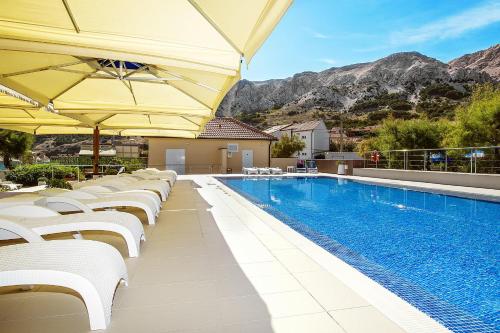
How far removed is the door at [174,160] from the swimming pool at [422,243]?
12471mm

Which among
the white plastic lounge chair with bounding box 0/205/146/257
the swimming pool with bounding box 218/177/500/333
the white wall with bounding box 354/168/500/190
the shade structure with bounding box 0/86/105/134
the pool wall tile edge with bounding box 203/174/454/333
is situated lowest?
the swimming pool with bounding box 218/177/500/333

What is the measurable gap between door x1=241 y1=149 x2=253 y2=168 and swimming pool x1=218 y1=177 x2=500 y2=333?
12919 millimetres

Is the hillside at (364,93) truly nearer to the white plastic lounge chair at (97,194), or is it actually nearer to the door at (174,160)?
the door at (174,160)

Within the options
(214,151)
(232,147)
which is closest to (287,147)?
(232,147)

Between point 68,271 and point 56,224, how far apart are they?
63.2 inches

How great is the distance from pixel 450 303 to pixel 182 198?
727cm

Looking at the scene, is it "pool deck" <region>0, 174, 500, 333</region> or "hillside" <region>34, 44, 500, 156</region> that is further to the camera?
"hillside" <region>34, 44, 500, 156</region>

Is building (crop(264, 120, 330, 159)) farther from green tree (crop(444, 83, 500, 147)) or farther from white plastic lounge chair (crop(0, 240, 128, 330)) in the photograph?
white plastic lounge chair (crop(0, 240, 128, 330))

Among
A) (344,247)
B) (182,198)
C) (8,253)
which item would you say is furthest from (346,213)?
(8,253)

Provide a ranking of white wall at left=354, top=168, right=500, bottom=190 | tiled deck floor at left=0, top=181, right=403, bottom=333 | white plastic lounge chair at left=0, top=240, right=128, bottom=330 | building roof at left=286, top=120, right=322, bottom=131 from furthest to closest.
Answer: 1. building roof at left=286, top=120, right=322, bottom=131
2. white wall at left=354, top=168, right=500, bottom=190
3. tiled deck floor at left=0, top=181, right=403, bottom=333
4. white plastic lounge chair at left=0, top=240, right=128, bottom=330

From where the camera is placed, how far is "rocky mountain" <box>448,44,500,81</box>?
3376 inches

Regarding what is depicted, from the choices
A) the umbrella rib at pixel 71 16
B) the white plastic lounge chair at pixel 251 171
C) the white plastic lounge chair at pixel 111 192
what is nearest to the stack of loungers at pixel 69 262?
the umbrella rib at pixel 71 16

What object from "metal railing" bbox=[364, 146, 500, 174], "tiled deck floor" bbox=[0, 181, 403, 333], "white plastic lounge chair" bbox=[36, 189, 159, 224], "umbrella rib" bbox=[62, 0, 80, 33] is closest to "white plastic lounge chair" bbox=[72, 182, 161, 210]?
"white plastic lounge chair" bbox=[36, 189, 159, 224]

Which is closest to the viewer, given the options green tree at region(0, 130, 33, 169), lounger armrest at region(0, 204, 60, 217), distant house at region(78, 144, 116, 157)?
lounger armrest at region(0, 204, 60, 217)
